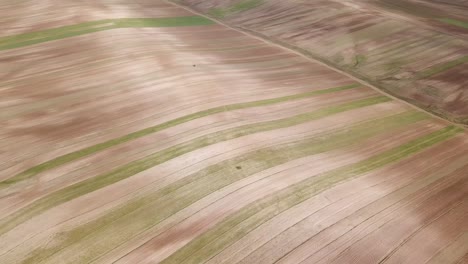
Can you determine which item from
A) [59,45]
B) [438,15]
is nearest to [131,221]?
[59,45]

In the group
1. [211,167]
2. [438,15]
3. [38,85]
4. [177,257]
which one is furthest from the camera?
[438,15]

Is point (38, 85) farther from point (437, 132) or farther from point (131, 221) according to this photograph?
point (437, 132)

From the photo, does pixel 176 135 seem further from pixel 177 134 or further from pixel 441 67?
pixel 441 67

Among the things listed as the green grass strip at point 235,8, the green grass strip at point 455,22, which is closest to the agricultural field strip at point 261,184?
the green grass strip at point 455,22

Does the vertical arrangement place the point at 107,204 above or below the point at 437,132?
above

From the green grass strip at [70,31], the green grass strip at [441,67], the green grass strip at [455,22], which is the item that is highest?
the green grass strip at [70,31]

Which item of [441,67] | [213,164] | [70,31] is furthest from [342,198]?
[70,31]

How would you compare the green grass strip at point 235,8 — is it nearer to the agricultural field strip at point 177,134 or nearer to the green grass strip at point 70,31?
the green grass strip at point 70,31

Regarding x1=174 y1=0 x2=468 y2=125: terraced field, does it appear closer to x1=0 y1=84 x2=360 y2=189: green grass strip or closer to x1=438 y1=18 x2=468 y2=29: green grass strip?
x1=438 y1=18 x2=468 y2=29: green grass strip
